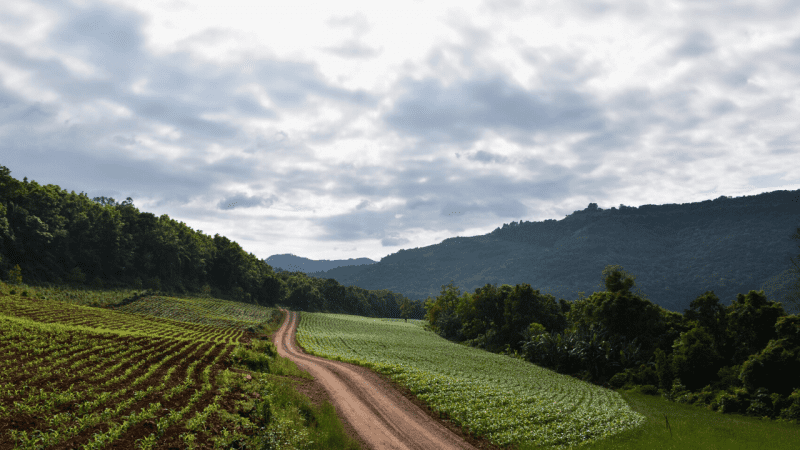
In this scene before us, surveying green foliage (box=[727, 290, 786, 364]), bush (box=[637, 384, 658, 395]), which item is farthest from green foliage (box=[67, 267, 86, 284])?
green foliage (box=[727, 290, 786, 364])

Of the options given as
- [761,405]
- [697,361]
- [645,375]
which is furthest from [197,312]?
[761,405]

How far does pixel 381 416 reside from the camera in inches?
929

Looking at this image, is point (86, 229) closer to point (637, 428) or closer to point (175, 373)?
point (175, 373)

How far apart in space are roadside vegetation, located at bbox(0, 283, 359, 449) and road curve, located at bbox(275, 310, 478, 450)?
1731 mm

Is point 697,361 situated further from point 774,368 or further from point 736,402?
point 774,368

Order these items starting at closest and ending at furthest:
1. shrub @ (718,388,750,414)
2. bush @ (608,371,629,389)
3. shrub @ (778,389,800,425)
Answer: shrub @ (778,389,800,425) → shrub @ (718,388,750,414) → bush @ (608,371,629,389)

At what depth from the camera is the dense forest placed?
118ft

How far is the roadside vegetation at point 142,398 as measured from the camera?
14.2m

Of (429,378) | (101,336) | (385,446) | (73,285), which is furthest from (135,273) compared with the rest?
(385,446)

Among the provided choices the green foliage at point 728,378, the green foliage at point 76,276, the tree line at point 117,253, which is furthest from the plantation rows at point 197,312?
the green foliage at point 728,378

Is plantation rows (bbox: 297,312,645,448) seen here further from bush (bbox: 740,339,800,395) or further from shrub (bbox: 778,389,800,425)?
bush (bbox: 740,339,800,395)

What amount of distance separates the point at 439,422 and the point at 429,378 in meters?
9.26

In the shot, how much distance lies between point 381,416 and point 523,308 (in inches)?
2495

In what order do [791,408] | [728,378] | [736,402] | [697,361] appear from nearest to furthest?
[791,408] < [736,402] < [728,378] < [697,361]
